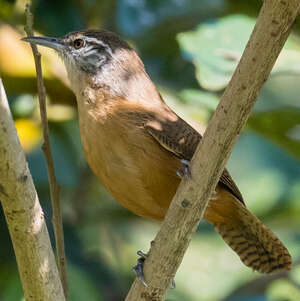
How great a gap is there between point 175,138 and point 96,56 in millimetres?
876

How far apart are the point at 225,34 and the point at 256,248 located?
118 centimetres

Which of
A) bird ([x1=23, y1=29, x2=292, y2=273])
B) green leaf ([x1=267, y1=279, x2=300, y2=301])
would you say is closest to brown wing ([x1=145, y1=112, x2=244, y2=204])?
bird ([x1=23, y1=29, x2=292, y2=273])

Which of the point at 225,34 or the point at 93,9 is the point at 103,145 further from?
the point at 93,9

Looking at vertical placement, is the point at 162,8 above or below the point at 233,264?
above

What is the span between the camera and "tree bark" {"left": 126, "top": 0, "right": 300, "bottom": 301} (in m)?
2.01

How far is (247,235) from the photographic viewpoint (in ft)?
11.8

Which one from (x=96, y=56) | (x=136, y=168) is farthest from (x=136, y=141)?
(x=96, y=56)

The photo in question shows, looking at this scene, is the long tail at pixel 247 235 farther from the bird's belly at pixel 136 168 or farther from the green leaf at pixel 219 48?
the green leaf at pixel 219 48

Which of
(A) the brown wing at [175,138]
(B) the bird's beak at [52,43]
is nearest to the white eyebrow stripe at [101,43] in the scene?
(B) the bird's beak at [52,43]

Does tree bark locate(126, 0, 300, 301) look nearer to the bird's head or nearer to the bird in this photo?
the bird

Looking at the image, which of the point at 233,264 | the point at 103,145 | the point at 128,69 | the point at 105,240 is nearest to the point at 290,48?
the point at 128,69

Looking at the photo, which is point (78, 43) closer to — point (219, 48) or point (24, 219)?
point (219, 48)

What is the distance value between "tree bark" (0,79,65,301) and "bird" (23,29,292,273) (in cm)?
73

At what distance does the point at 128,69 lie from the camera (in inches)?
142
